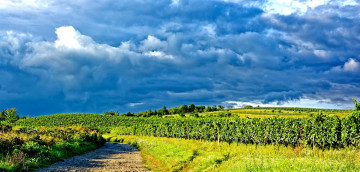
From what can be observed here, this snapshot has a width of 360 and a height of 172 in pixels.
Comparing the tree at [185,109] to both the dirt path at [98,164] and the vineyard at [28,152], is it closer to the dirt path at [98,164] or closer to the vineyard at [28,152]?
the vineyard at [28,152]

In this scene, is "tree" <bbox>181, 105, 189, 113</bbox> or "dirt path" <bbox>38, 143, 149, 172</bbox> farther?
"tree" <bbox>181, 105, 189, 113</bbox>

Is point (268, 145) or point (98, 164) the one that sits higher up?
point (268, 145)

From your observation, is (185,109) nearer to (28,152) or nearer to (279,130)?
(279,130)

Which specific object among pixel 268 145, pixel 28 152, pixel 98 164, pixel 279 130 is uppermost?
pixel 279 130

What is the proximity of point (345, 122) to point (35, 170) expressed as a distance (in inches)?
1082

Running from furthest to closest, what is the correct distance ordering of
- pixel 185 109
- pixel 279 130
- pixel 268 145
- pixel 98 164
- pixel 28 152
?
pixel 185 109 → pixel 268 145 → pixel 279 130 → pixel 98 164 → pixel 28 152

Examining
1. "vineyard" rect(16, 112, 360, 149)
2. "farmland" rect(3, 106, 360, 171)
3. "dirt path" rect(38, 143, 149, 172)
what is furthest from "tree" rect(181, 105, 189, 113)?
"dirt path" rect(38, 143, 149, 172)

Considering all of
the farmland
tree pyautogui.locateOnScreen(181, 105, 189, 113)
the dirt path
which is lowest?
the dirt path

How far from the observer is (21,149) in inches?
801

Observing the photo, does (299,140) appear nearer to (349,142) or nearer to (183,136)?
(349,142)

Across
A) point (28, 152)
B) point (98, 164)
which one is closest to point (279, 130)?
point (98, 164)

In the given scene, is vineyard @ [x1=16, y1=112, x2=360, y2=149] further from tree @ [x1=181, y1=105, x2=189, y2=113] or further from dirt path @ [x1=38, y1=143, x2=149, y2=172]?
tree @ [x1=181, y1=105, x2=189, y2=113]

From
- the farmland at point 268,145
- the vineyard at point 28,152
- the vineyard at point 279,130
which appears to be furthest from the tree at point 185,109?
the vineyard at point 28,152

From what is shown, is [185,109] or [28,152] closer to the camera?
[28,152]
